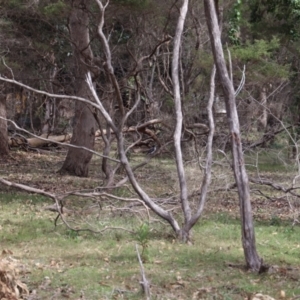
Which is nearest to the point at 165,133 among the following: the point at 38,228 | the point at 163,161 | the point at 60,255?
the point at 163,161

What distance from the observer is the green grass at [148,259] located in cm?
784

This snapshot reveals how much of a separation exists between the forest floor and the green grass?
13mm

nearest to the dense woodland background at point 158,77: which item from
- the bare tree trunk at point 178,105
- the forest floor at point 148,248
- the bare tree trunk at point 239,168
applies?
the bare tree trunk at point 178,105

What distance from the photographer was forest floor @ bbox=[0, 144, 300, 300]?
791 centimetres

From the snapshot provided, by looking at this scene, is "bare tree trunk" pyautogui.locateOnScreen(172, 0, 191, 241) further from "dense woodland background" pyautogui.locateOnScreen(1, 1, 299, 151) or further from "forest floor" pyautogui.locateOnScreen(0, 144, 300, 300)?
"dense woodland background" pyautogui.locateOnScreen(1, 1, 299, 151)

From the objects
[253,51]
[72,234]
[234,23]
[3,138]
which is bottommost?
[3,138]

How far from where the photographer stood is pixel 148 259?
913 cm

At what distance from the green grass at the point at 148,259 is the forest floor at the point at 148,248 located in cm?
1

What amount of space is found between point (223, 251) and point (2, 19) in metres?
10.7

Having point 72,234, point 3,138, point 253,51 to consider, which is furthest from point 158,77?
point 72,234

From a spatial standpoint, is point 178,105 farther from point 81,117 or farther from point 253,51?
point 81,117

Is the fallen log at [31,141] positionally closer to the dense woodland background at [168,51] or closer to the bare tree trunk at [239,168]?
the dense woodland background at [168,51]

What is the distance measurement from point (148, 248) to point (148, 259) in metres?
0.64

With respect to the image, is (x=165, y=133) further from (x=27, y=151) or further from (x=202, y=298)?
(x=202, y=298)
